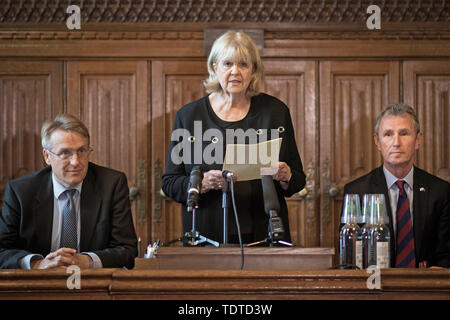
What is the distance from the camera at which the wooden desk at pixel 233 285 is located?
1810 mm

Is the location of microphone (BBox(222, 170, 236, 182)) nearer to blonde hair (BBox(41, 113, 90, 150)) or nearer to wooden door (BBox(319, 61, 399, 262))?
blonde hair (BBox(41, 113, 90, 150))

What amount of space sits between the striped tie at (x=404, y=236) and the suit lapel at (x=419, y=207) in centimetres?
3

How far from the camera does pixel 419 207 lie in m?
2.86

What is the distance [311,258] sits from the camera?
2201mm

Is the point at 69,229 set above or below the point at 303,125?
below

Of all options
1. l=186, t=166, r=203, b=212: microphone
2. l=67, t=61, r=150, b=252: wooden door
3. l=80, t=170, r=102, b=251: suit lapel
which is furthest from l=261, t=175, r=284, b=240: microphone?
l=67, t=61, r=150, b=252: wooden door

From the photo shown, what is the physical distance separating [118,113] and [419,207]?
7.27ft

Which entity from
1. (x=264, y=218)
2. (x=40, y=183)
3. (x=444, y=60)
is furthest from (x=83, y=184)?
(x=444, y=60)

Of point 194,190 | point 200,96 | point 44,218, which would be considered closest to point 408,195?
point 194,190

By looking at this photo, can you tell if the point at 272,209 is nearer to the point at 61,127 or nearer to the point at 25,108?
the point at 61,127

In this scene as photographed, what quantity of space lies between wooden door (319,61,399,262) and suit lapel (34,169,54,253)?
2.07 metres

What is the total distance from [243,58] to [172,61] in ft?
5.03
